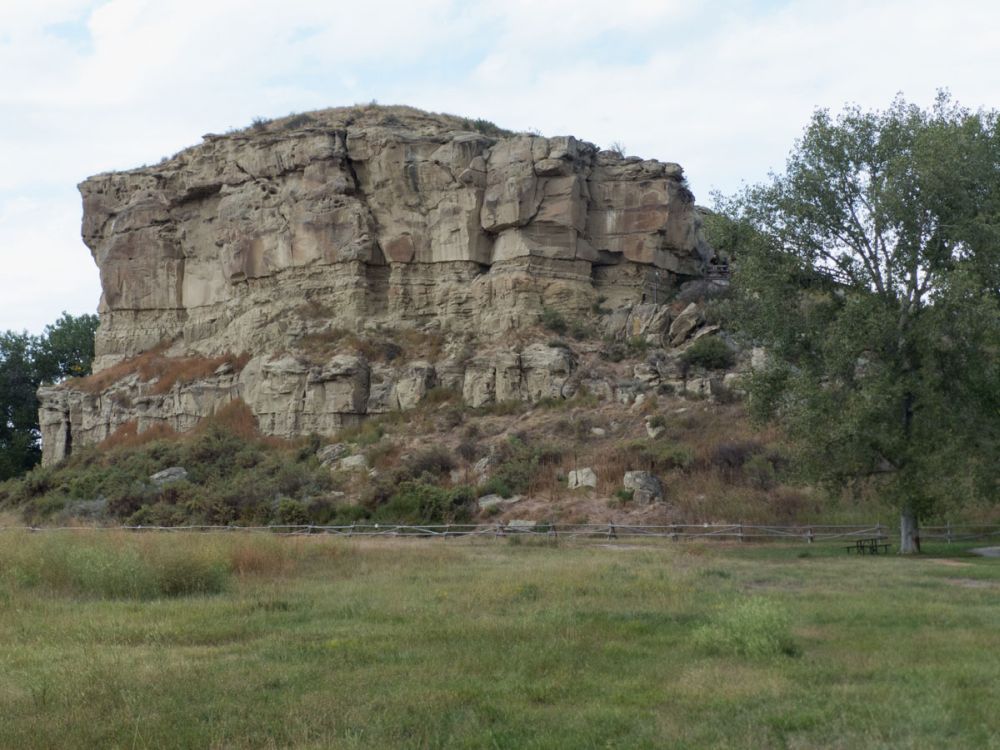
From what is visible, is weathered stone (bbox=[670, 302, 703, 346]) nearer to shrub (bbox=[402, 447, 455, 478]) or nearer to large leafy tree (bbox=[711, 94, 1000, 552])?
shrub (bbox=[402, 447, 455, 478])

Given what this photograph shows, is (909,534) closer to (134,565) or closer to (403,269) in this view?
(134,565)

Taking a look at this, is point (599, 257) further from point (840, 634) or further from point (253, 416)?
point (840, 634)

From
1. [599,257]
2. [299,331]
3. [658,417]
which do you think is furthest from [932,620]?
[299,331]

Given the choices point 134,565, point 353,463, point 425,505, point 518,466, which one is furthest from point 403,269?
point 134,565

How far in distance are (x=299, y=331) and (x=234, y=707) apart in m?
37.3

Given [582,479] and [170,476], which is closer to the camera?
[582,479]

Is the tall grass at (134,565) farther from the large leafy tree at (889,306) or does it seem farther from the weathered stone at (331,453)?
the weathered stone at (331,453)

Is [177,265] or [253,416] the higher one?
[177,265]

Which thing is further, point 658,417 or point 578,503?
point 658,417

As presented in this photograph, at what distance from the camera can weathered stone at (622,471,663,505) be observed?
3272cm

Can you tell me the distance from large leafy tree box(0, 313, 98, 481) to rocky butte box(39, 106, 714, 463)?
13949 millimetres

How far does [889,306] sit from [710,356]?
1535 cm

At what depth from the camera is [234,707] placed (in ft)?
31.1

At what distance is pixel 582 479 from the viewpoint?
3466 cm
